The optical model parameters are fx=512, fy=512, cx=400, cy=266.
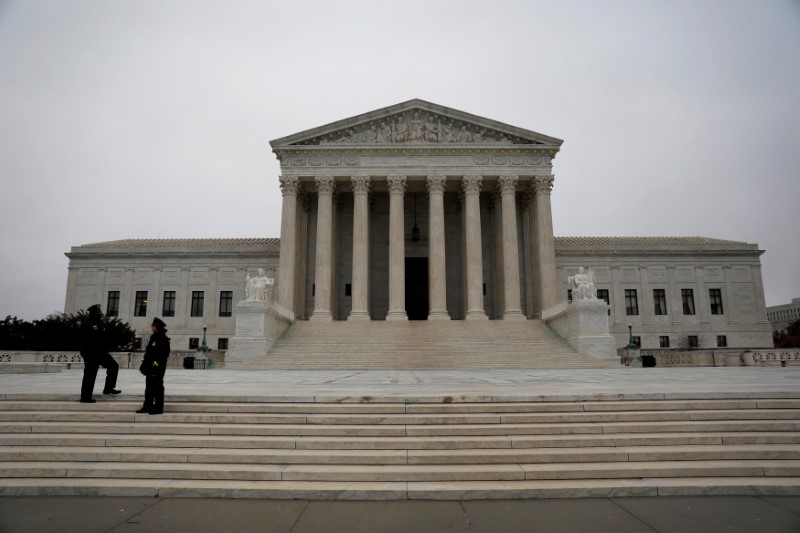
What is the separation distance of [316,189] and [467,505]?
3612cm

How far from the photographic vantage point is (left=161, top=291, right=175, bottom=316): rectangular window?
4741 cm

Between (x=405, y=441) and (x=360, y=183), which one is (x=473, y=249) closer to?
(x=360, y=183)

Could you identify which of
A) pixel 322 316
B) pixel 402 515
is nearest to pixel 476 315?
pixel 322 316

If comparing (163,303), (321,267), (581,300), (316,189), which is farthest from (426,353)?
(163,303)

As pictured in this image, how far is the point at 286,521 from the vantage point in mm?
5590

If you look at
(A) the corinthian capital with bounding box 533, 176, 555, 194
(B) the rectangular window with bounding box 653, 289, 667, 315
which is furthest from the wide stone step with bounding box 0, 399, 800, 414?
(B) the rectangular window with bounding box 653, 289, 667, 315

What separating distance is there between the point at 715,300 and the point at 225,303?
4560 centimetres

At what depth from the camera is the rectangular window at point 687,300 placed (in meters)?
47.5

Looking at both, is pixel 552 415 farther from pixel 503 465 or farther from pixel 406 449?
pixel 406 449

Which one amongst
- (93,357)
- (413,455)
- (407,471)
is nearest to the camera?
(407,471)

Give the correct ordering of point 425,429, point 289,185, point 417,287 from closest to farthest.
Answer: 1. point 425,429
2. point 289,185
3. point 417,287

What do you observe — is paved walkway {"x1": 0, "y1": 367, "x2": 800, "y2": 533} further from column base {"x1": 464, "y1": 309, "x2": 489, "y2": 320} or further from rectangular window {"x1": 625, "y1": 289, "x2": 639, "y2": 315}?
rectangular window {"x1": 625, "y1": 289, "x2": 639, "y2": 315}

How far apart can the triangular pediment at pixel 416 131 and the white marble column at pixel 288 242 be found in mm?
3206

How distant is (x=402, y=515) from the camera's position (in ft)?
18.9
